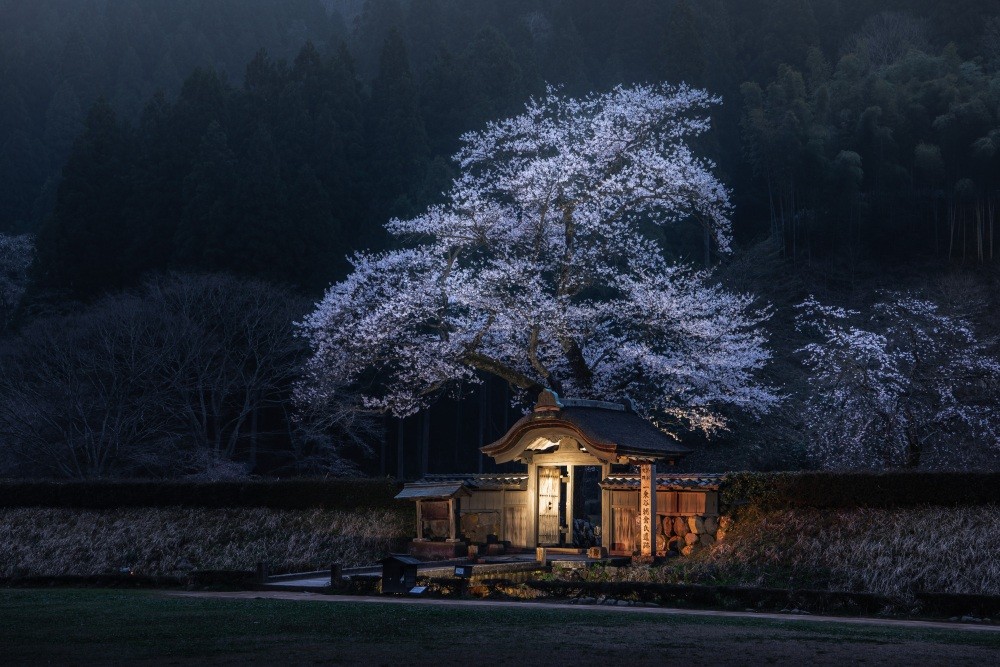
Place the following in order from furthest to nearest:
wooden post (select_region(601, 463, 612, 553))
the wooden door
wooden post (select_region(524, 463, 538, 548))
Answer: the wooden door, wooden post (select_region(524, 463, 538, 548)), wooden post (select_region(601, 463, 612, 553))

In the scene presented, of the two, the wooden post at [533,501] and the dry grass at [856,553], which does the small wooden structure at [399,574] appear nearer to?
the dry grass at [856,553]

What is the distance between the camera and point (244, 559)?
Result: 1866 cm

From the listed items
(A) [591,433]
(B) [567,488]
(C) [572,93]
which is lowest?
(B) [567,488]

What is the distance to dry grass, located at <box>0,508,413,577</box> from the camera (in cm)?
1873

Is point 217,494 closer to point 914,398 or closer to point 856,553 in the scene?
point 856,553

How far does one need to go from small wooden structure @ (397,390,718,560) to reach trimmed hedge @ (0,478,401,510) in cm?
130

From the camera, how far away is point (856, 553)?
14289 mm

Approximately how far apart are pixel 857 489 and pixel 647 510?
3403mm

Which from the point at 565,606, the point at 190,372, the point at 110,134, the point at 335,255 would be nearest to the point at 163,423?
the point at 190,372

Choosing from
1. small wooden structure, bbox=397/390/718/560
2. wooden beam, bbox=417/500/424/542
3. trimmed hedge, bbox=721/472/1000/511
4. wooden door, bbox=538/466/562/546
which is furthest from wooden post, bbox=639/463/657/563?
wooden beam, bbox=417/500/424/542

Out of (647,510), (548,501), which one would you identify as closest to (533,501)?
(548,501)

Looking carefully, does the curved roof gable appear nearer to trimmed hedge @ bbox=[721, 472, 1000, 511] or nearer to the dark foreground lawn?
trimmed hedge @ bbox=[721, 472, 1000, 511]

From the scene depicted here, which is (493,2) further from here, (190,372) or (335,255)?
(190,372)

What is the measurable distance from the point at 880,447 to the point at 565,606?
40.5ft
